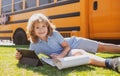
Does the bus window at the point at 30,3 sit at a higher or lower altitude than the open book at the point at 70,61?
higher

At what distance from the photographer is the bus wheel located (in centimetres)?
735

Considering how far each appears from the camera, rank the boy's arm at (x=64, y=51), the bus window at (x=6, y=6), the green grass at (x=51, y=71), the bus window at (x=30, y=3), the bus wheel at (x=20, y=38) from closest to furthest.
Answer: the green grass at (x=51, y=71), the boy's arm at (x=64, y=51), the bus window at (x=30, y=3), the bus wheel at (x=20, y=38), the bus window at (x=6, y=6)

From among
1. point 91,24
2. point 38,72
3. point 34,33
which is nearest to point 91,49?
point 34,33

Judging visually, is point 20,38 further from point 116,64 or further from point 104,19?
point 116,64

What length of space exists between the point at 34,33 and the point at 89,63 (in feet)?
2.17

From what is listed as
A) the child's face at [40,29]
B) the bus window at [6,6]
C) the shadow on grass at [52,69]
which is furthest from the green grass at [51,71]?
the bus window at [6,6]

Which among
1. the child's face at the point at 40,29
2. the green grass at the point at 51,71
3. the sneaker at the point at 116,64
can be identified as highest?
the child's face at the point at 40,29

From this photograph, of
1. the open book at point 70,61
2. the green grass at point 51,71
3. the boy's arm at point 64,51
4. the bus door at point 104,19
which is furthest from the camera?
the bus door at point 104,19

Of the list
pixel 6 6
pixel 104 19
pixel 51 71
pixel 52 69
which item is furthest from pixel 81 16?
pixel 6 6

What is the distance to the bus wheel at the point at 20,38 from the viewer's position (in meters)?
7.35

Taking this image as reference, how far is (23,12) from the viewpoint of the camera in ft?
23.7

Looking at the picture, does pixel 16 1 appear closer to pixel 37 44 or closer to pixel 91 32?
pixel 91 32

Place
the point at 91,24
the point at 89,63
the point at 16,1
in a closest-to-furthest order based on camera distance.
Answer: the point at 89,63
the point at 91,24
the point at 16,1

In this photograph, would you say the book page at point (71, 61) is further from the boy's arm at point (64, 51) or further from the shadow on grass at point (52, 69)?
the boy's arm at point (64, 51)
